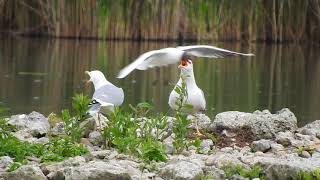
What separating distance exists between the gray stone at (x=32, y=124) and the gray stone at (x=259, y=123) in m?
1.39

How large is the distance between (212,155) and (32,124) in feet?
6.10

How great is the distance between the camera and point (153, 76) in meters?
15.8

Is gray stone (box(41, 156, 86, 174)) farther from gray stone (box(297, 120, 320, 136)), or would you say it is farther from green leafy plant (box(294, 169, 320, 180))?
gray stone (box(297, 120, 320, 136))

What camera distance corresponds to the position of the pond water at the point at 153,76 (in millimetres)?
11773

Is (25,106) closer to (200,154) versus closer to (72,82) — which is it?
(72,82)

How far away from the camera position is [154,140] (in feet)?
22.0

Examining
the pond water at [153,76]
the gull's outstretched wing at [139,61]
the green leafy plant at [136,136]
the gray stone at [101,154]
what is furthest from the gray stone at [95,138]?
the pond water at [153,76]

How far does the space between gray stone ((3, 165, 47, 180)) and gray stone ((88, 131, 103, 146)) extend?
1.42 meters

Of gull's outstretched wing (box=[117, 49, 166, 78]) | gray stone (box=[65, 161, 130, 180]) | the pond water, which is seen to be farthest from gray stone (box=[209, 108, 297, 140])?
gray stone (box=[65, 161, 130, 180])

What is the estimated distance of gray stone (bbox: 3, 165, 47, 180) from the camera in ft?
17.9

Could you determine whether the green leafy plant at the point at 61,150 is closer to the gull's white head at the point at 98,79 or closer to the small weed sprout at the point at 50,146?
the small weed sprout at the point at 50,146

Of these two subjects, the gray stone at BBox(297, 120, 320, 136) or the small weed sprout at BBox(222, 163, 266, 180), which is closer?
the small weed sprout at BBox(222, 163, 266, 180)

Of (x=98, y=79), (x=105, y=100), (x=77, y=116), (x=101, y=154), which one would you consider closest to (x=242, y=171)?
(x=101, y=154)

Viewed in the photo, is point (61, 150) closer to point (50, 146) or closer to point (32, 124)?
point (50, 146)
